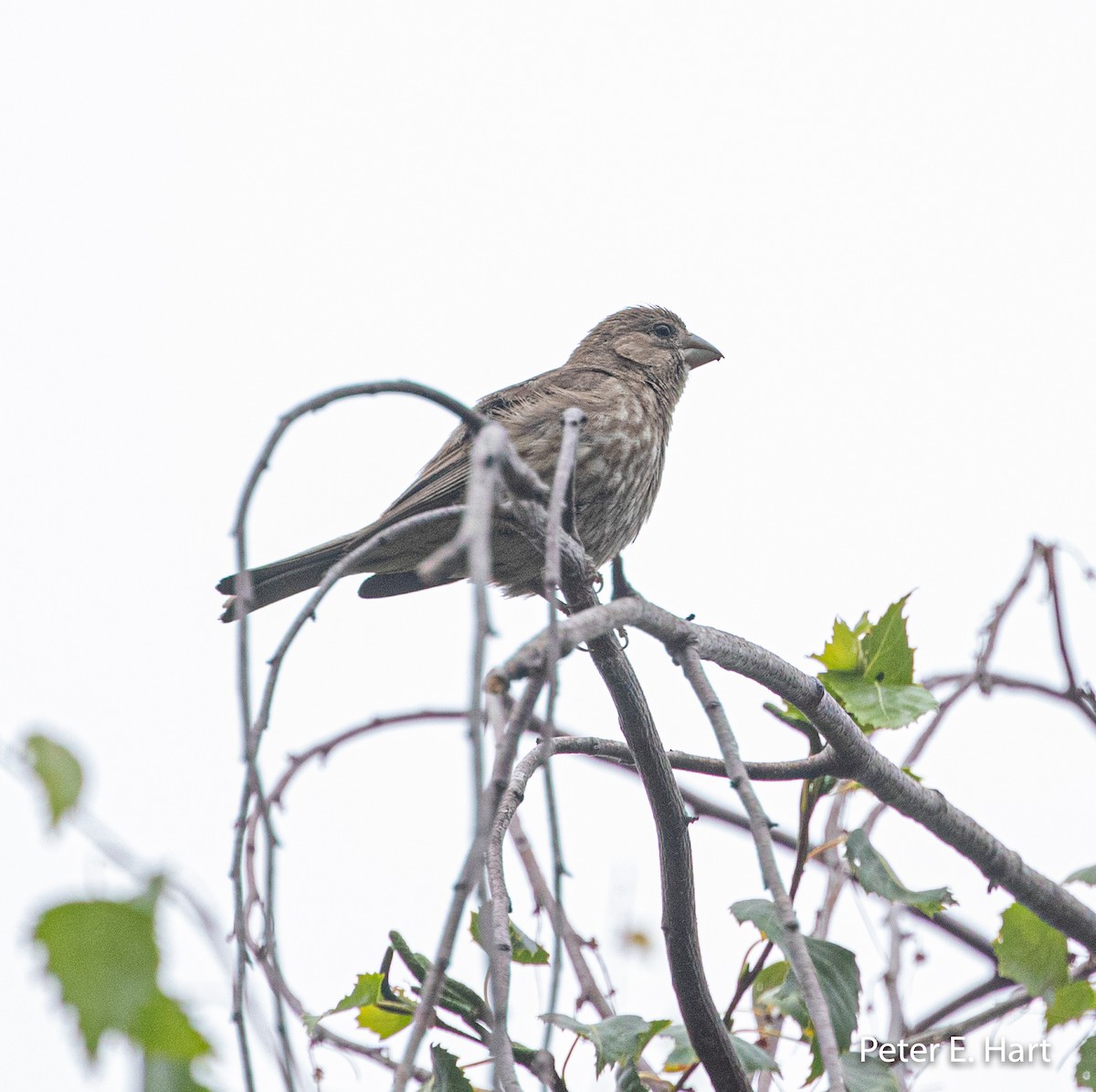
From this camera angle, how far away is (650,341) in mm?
5793

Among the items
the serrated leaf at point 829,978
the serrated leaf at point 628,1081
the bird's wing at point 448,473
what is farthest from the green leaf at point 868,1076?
the bird's wing at point 448,473

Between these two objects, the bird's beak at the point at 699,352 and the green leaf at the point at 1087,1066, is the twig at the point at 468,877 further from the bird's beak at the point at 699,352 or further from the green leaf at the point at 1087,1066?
the bird's beak at the point at 699,352

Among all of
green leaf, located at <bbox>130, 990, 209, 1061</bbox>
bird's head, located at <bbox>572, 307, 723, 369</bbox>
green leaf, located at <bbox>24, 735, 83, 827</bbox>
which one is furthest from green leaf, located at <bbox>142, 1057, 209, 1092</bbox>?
bird's head, located at <bbox>572, 307, 723, 369</bbox>

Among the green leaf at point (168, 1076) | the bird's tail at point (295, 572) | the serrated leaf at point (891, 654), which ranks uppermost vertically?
the bird's tail at point (295, 572)

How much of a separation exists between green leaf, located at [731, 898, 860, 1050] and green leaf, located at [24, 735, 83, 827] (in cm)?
173

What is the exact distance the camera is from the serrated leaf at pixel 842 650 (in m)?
3.12

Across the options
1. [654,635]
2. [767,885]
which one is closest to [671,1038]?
[654,635]

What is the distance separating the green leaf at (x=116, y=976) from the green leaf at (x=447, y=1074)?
1.58m

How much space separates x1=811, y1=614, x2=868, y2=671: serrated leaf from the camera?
312 cm

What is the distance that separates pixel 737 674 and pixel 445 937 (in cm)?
133

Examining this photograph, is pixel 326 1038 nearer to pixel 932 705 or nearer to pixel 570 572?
pixel 570 572

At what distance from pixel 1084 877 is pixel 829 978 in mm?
777

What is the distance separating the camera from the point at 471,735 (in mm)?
1302

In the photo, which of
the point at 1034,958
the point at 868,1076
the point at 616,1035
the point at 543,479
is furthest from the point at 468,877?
the point at 543,479
